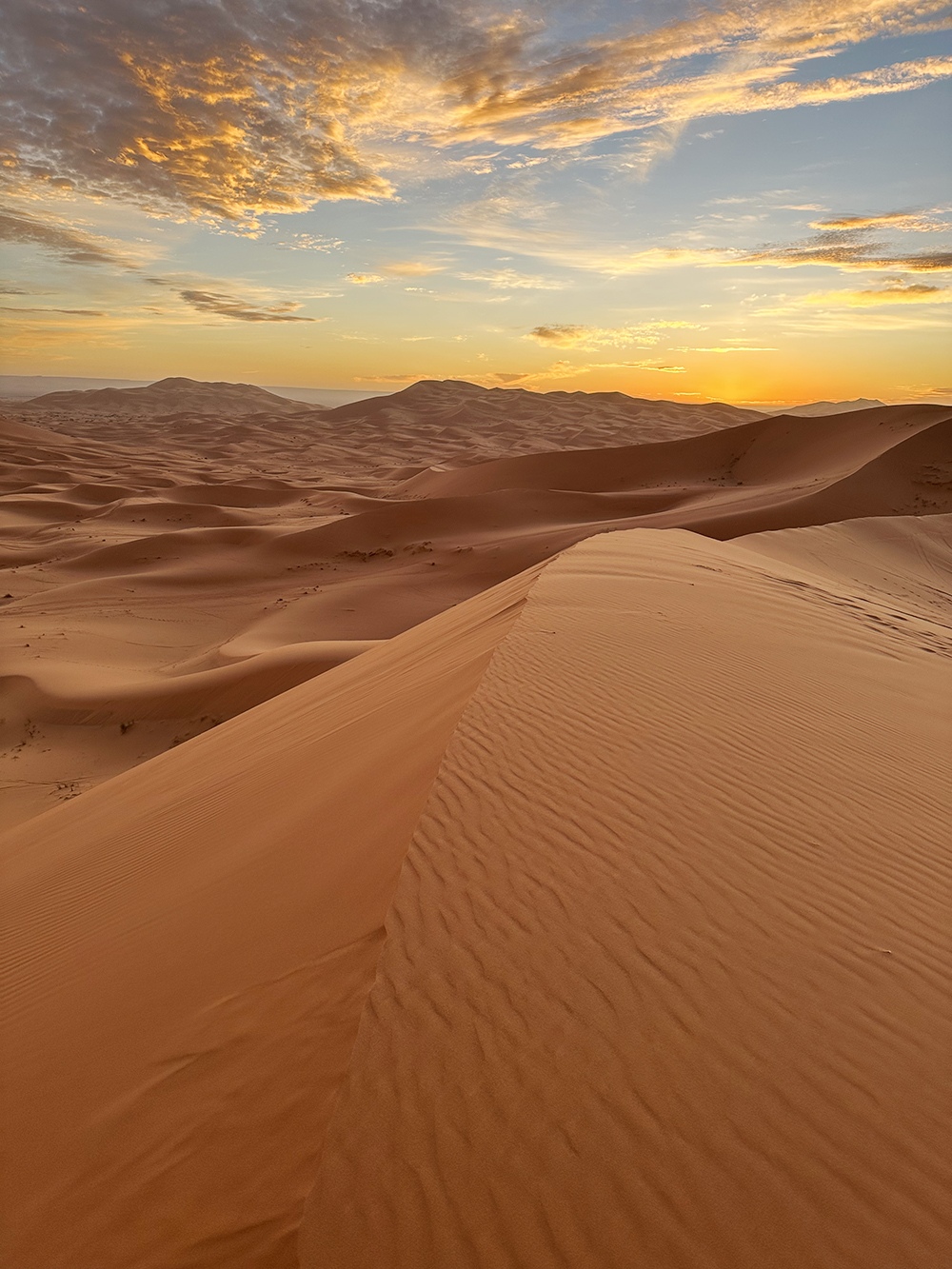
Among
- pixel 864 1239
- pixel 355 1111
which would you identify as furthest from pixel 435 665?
pixel 864 1239

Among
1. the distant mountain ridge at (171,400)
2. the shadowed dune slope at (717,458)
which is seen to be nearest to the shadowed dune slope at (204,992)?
the shadowed dune slope at (717,458)

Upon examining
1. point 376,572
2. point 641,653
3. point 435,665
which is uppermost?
point 641,653

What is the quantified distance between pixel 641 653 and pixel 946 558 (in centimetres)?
1128

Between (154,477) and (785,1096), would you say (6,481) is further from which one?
(785,1096)

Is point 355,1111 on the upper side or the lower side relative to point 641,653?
lower

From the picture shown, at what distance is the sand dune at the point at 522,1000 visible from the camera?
1.49 m

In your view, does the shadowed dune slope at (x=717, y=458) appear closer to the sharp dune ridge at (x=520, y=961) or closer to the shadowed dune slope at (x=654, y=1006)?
the sharp dune ridge at (x=520, y=961)

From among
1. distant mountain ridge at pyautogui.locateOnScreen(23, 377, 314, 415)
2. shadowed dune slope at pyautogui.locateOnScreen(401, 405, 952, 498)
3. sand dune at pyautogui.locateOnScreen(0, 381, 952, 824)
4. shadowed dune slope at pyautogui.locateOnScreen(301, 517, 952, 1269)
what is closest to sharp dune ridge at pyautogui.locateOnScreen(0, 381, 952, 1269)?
shadowed dune slope at pyautogui.locateOnScreen(301, 517, 952, 1269)

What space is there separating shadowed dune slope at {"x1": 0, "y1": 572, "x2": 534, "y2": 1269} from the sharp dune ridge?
12 mm

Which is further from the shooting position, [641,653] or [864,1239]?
[641,653]

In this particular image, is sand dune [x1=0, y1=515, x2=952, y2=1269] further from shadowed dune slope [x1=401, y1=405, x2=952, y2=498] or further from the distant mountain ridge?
the distant mountain ridge

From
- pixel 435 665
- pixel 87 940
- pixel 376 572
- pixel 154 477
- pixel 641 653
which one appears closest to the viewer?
pixel 87 940

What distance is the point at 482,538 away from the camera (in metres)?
→ 18.8

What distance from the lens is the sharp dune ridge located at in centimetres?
150
